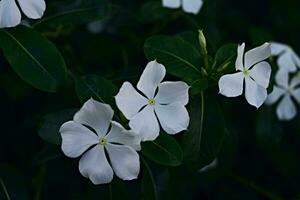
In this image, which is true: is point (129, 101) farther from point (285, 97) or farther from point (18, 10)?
point (285, 97)

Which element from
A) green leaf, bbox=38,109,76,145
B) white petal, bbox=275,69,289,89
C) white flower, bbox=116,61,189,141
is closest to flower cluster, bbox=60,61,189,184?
white flower, bbox=116,61,189,141

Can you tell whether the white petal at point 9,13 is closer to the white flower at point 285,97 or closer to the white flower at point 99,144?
the white flower at point 99,144

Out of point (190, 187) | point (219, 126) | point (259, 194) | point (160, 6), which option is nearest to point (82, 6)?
point (160, 6)

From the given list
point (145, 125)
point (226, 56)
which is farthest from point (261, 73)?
point (145, 125)

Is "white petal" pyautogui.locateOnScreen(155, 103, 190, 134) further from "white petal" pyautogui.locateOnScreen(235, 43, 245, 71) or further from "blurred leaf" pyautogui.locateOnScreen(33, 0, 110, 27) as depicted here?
"blurred leaf" pyautogui.locateOnScreen(33, 0, 110, 27)

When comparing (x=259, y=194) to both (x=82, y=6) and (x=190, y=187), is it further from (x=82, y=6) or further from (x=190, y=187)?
(x=82, y=6)

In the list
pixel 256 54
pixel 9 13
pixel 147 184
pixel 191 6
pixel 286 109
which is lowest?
pixel 286 109

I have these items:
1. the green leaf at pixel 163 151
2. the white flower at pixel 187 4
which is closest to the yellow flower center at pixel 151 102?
the green leaf at pixel 163 151
